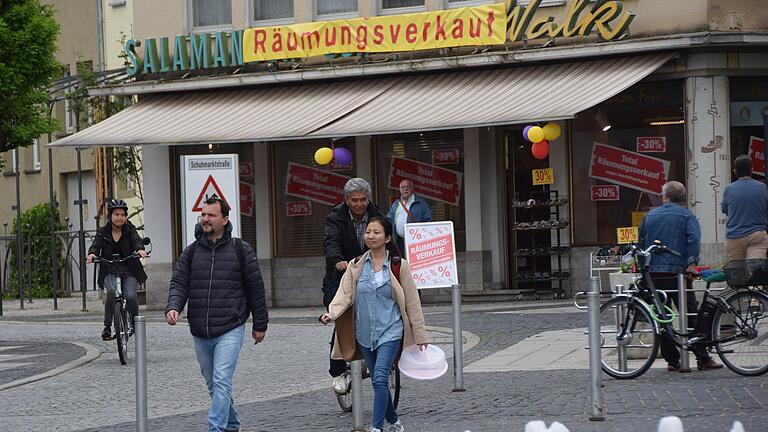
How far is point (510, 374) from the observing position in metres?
15.1

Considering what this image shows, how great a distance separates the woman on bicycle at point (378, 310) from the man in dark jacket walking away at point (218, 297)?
0.61 m

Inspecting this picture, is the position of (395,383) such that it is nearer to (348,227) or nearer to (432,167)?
(348,227)

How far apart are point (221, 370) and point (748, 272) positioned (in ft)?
16.4

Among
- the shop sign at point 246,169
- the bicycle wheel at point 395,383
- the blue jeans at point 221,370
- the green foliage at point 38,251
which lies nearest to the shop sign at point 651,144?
the shop sign at point 246,169

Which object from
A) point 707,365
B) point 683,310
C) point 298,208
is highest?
point 298,208

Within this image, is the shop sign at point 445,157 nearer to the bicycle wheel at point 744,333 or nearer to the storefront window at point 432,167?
the storefront window at point 432,167

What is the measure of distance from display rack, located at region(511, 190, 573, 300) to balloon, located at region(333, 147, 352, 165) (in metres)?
3.01

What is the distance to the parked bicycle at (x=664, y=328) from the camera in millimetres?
13703

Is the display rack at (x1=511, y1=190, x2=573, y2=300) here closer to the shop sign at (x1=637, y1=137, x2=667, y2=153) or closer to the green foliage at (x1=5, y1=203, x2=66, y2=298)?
the shop sign at (x1=637, y1=137, x2=667, y2=153)

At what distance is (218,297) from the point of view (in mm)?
10914

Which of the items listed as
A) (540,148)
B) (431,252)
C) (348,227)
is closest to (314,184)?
(540,148)

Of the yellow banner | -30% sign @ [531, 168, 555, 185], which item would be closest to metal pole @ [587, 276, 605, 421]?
the yellow banner

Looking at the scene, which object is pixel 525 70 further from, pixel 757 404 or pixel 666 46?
pixel 757 404

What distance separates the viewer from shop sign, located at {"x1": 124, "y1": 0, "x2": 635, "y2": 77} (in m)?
25.4
